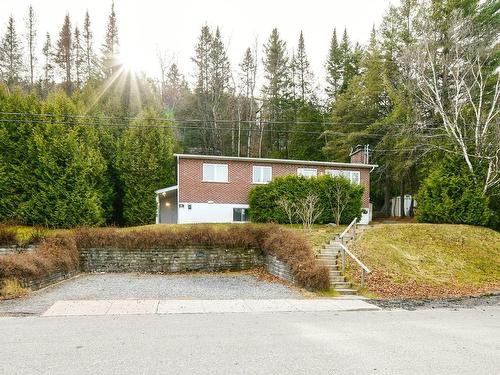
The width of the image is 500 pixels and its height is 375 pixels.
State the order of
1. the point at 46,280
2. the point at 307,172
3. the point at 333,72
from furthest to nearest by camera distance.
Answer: the point at 333,72 < the point at 307,172 < the point at 46,280

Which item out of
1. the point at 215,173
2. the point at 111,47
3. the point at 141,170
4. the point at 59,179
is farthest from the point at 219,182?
the point at 111,47

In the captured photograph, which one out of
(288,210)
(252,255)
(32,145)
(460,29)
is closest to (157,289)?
(252,255)

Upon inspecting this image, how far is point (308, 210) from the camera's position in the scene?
22234mm

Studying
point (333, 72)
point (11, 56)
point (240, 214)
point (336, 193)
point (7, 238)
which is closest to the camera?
point (7, 238)

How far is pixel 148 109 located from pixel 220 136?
35.3ft

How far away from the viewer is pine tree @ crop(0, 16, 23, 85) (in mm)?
39281

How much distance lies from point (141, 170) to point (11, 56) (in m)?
25.8

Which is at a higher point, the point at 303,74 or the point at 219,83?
the point at 303,74

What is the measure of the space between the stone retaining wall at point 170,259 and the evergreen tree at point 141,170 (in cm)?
850

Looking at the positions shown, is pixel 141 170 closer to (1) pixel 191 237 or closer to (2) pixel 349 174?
(1) pixel 191 237

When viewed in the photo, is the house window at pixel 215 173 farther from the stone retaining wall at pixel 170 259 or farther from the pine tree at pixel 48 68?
the pine tree at pixel 48 68

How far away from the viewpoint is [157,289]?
13320mm

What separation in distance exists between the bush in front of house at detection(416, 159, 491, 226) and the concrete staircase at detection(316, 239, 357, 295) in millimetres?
9083

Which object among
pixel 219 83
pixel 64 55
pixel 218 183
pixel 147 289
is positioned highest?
pixel 64 55
